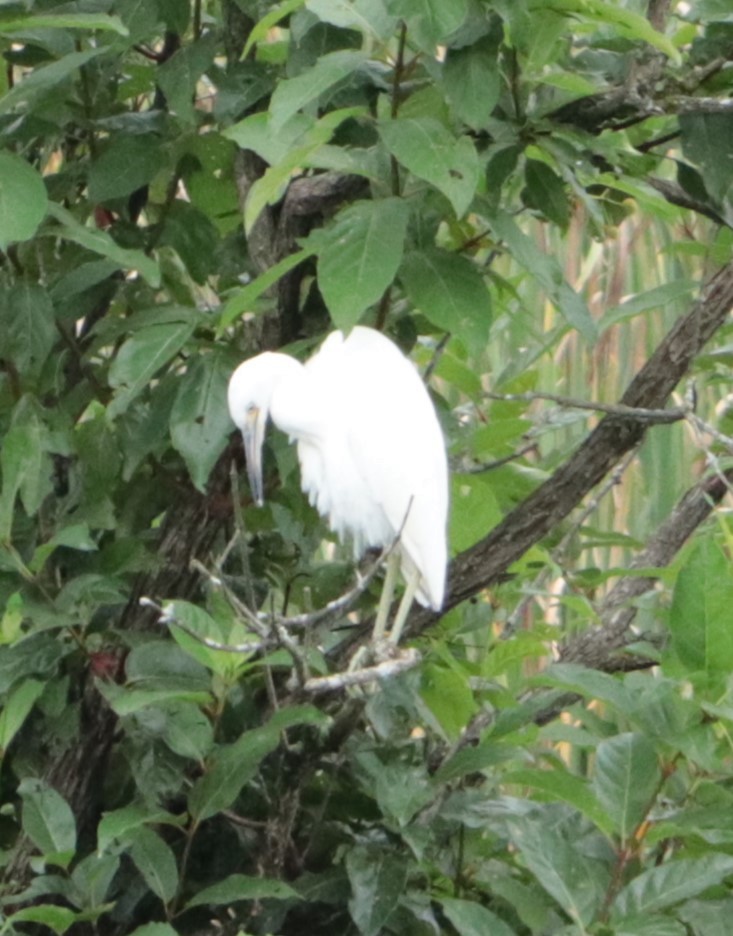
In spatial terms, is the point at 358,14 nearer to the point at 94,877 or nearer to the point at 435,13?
the point at 435,13

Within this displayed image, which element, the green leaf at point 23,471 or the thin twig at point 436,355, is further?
the thin twig at point 436,355

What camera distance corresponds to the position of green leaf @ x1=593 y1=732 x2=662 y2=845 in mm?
920

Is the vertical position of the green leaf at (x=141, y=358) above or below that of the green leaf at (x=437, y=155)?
below

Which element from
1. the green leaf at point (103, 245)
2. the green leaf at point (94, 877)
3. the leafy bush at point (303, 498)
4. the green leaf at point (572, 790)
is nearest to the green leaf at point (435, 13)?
the leafy bush at point (303, 498)

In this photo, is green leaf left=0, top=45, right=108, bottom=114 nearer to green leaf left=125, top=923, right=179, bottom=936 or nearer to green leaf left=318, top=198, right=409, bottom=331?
→ green leaf left=318, top=198, right=409, bottom=331

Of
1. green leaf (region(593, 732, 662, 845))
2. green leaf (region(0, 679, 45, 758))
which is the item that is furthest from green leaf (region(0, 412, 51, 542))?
green leaf (region(593, 732, 662, 845))

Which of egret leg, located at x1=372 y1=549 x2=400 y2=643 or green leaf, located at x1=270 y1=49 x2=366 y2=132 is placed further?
egret leg, located at x1=372 y1=549 x2=400 y2=643

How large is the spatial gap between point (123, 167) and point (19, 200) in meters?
0.17

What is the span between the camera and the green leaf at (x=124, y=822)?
972mm

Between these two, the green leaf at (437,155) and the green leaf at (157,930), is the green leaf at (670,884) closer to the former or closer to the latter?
the green leaf at (157,930)

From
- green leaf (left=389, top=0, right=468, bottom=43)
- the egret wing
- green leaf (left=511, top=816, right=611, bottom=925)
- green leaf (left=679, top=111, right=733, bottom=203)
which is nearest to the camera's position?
green leaf (left=389, top=0, right=468, bottom=43)

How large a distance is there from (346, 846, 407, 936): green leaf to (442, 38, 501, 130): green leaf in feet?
1.69

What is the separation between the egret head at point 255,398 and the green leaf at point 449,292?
0.45ft

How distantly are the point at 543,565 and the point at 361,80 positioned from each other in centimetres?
47
